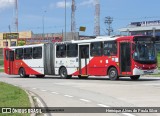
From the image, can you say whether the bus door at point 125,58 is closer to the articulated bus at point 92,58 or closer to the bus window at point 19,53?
the articulated bus at point 92,58

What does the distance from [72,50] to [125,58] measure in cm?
626

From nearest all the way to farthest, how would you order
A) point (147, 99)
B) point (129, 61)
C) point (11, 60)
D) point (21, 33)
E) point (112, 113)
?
1. point (112, 113)
2. point (147, 99)
3. point (129, 61)
4. point (11, 60)
5. point (21, 33)

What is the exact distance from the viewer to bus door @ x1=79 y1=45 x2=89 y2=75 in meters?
33.3

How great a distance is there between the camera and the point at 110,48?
3106 cm

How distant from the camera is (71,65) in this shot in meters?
34.9

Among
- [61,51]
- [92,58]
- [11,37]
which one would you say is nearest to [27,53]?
[61,51]

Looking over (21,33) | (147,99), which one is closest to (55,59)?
(147,99)

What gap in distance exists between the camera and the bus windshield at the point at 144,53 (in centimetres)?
2943

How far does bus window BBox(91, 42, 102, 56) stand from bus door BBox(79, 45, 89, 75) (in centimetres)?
70

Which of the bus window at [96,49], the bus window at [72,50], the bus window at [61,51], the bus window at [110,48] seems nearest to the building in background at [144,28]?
the bus window at [61,51]

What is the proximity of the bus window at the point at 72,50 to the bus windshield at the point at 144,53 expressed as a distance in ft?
20.8

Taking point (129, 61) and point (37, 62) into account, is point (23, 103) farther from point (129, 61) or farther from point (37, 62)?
point (37, 62)

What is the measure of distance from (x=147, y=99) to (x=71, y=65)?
723 inches

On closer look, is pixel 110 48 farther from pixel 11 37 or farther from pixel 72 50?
pixel 11 37
